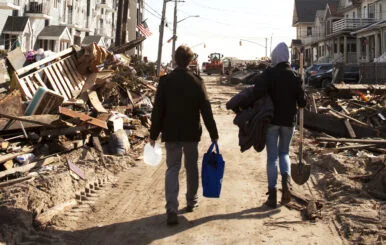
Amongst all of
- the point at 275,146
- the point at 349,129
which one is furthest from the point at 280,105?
the point at 349,129

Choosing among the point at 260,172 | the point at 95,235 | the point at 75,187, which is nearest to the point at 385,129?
the point at 260,172

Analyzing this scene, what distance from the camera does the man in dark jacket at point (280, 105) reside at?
5.62 meters

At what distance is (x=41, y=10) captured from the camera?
40.2m

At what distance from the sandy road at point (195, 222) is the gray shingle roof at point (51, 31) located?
38101 millimetres

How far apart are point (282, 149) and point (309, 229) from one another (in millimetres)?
1195

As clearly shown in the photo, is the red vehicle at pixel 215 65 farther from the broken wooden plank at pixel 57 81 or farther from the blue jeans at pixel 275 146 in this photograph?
the blue jeans at pixel 275 146

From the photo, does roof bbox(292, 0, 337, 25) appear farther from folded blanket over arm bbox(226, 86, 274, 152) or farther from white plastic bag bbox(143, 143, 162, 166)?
white plastic bag bbox(143, 143, 162, 166)

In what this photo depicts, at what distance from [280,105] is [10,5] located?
3411 centimetres

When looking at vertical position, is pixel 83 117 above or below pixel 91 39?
below

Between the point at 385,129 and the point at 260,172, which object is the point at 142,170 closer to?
the point at 260,172

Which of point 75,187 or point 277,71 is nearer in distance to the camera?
point 277,71

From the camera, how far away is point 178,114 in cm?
512

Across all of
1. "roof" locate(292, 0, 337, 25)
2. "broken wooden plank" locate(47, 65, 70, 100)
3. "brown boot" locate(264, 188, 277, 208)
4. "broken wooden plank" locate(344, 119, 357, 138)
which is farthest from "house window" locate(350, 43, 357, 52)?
"brown boot" locate(264, 188, 277, 208)

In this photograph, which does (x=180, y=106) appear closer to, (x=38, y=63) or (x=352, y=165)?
(x=352, y=165)
